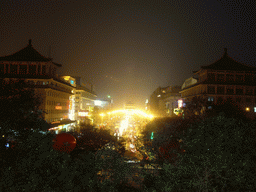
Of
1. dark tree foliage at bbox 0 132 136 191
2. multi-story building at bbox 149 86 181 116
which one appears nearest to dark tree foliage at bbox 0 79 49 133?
dark tree foliage at bbox 0 132 136 191

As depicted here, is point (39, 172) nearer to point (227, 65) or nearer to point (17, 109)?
point (17, 109)

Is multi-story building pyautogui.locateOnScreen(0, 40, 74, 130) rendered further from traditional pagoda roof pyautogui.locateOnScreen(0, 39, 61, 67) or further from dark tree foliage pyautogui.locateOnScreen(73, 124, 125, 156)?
dark tree foliage pyautogui.locateOnScreen(73, 124, 125, 156)

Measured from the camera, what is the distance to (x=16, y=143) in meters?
10.2

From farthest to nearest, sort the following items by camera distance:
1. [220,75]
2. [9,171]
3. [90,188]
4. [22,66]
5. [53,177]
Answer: [220,75] < [22,66] < [90,188] < [53,177] < [9,171]

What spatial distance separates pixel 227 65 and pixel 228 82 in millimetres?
5137

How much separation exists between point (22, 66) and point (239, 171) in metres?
48.5

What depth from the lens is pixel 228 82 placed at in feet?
174

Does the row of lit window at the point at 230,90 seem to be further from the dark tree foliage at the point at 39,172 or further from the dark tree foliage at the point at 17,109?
the dark tree foliage at the point at 17,109

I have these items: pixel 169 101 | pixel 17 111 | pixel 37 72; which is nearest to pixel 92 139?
pixel 17 111

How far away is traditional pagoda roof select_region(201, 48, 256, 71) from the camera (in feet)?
178

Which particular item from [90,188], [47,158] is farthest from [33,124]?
[90,188]

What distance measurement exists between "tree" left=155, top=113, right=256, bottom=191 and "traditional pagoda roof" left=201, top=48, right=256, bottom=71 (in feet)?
143

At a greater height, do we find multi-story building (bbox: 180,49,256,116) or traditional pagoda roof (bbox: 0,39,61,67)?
traditional pagoda roof (bbox: 0,39,61,67)

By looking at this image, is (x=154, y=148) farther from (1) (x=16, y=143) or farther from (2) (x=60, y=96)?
(2) (x=60, y=96)
